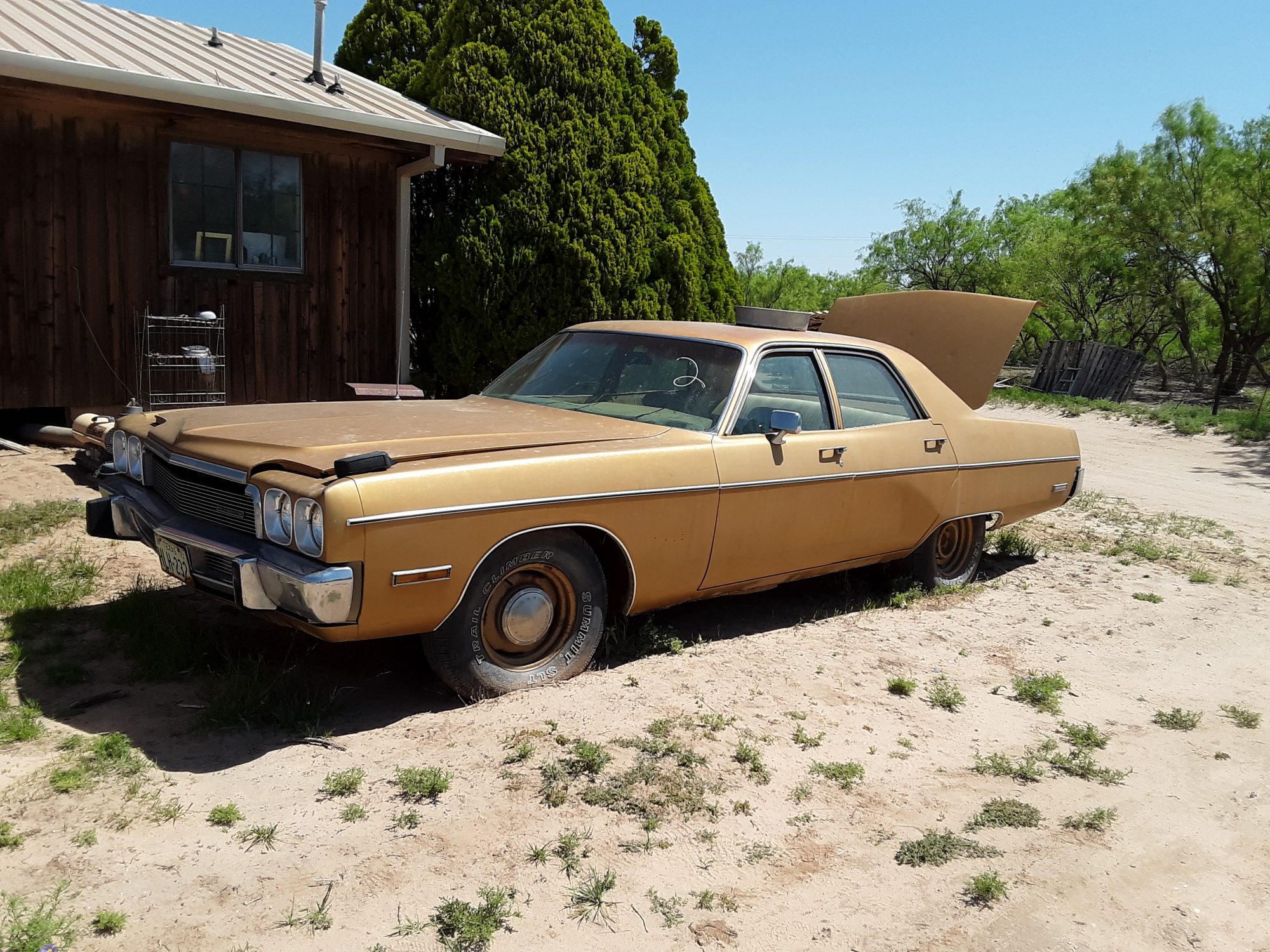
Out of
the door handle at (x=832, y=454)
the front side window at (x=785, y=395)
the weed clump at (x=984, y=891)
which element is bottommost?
the weed clump at (x=984, y=891)

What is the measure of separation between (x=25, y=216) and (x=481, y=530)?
636 centimetres

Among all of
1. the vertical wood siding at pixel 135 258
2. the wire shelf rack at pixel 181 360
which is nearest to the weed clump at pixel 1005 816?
the wire shelf rack at pixel 181 360

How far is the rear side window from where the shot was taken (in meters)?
5.62

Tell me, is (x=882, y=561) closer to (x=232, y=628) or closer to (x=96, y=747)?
(x=232, y=628)

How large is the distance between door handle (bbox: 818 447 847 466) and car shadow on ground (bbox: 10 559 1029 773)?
925 mm

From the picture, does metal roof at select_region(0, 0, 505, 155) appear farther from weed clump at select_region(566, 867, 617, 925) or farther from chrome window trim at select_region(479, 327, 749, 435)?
weed clump at select_region(566, 867, 617, 925)

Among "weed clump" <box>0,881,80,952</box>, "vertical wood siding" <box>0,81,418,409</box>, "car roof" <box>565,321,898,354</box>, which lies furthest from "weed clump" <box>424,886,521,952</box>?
"vertical wood siding" <box>0,81,418,409</box>

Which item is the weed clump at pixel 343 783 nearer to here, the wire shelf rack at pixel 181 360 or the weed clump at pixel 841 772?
the weed clump at pixel 841 772

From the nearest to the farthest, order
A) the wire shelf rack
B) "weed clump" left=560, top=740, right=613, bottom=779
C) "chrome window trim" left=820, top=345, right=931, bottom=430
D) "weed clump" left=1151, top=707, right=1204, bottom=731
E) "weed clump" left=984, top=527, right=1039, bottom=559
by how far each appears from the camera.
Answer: "weed clump" left=560, top=740, right=613, bottom=779 < "weed clump" left=1151, top=707, right=1204, bottom=731 < "chrome window trim" left=820, top=345, right=931, bottom=430 < "weed clump" left=984, top=527, right=1039, bottom=559 < the wire shelf rack

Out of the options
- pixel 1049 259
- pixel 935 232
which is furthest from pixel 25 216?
pixel 935 232

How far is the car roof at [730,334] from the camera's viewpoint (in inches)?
208

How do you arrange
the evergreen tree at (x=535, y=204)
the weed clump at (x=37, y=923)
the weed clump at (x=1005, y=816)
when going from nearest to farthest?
the weed clump at (x=37, y=923)
the weed clump at (x=1005, y=816)
the evergreen tree at (x=535, y=204)

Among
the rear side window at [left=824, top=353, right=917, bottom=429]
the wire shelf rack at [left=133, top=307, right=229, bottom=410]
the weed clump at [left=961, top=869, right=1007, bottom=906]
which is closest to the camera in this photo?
the weed clump at [left=961, top=869, right=1007, bottom=906]

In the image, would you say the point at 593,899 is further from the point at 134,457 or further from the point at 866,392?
the point at 866,392
